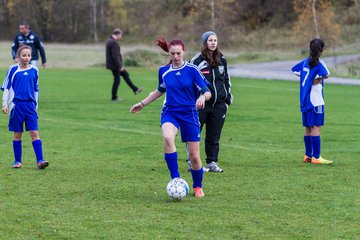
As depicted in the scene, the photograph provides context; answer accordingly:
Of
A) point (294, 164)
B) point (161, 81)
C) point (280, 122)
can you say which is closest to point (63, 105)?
point (280, 122)

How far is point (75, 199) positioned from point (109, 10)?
81.0 m

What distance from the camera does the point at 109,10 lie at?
3519 inches

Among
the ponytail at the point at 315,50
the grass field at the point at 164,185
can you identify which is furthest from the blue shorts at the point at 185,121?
the ponytail at the point at 315,50

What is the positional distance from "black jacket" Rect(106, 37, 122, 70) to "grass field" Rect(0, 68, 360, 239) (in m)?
4.33

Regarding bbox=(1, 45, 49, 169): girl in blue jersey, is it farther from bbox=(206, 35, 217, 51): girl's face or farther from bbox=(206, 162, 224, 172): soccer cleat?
bbox=(206, 35, 217, 51): girl's face

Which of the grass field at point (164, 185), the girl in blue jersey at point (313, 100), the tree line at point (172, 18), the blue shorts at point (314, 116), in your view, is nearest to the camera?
the grass field at point (164, 185)

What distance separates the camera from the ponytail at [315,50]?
490 inches

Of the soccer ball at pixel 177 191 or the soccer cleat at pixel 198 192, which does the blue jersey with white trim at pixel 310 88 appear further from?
the soccer ball at pixel 177 191

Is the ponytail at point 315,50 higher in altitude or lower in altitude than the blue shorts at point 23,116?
higher

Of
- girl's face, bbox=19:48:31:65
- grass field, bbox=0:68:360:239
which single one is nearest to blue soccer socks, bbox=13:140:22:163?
grass field, bbox=0:68:360:239

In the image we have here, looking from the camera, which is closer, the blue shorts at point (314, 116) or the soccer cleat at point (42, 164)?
the soccer cleat at point (42, 164)

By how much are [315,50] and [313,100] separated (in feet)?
2.56

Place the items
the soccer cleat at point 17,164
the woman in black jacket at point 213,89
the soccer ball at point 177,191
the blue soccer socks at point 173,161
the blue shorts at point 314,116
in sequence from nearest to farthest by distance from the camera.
Answer: the soccer ball at point 177,191 → the blue soccer socks at point 173,161 → the woman in black jacket at point 213,89 → the soccer cleat at point 17,164 → the blue shorts at point 314,116

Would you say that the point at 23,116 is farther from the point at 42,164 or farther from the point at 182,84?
the point at 182,84
